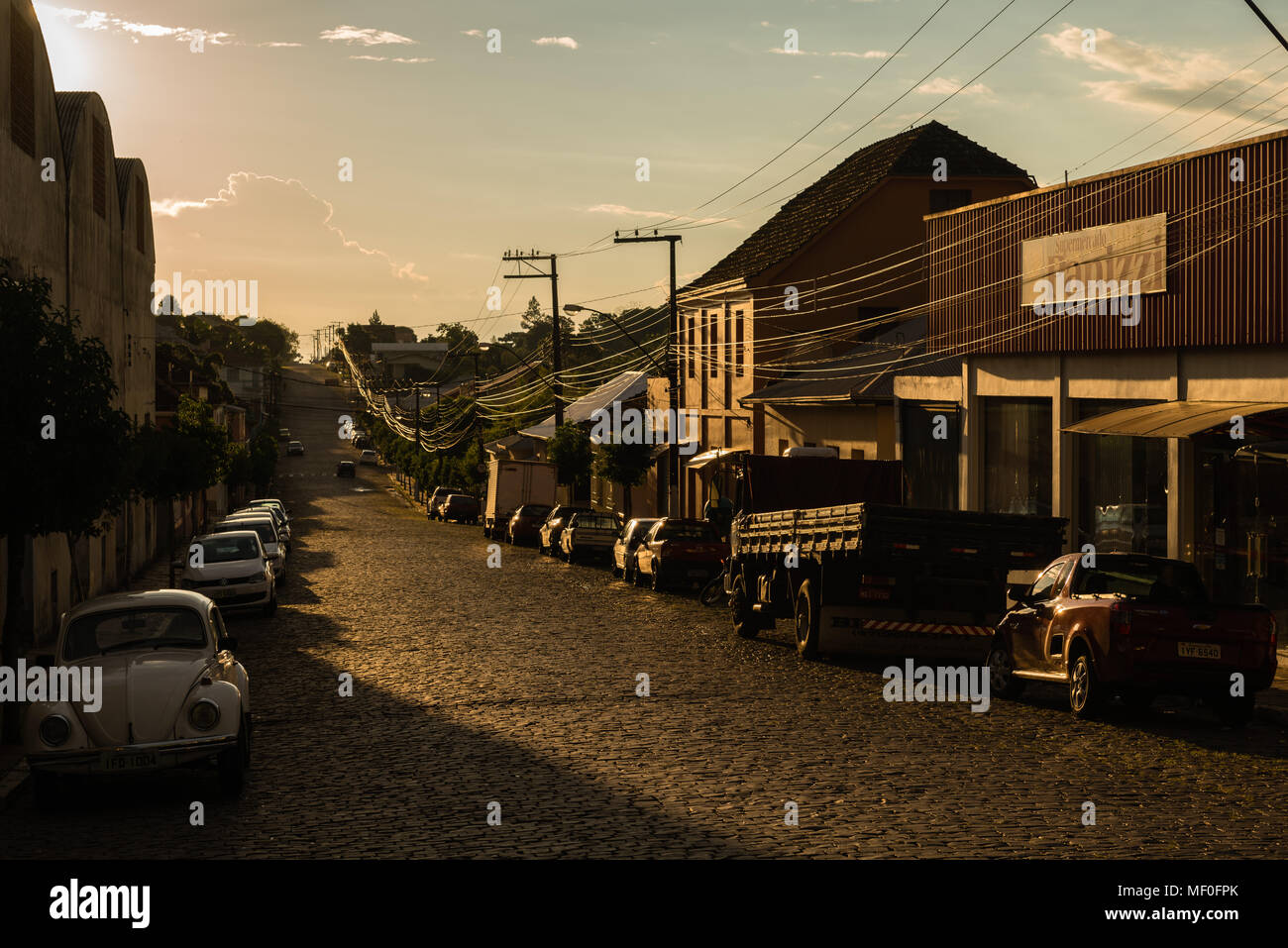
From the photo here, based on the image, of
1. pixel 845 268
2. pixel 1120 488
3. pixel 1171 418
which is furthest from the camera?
pixel 845 268

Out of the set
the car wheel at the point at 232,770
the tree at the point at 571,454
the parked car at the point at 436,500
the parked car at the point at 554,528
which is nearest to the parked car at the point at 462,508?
the parked car at the point at 436,500

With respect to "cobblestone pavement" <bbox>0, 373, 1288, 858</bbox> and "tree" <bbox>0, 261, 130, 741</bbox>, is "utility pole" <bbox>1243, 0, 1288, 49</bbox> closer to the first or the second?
"cobblestone pavement" <bbox>0, 373, 1288, 858</bbox>

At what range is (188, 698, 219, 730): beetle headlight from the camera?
11594mm

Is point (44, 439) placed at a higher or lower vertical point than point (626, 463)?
lower

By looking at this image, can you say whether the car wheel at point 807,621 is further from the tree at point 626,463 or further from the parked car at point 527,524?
the tree at point 626,463

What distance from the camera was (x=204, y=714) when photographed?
11617 millimetres

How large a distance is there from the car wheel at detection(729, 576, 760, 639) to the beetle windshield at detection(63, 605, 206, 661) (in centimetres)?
1248

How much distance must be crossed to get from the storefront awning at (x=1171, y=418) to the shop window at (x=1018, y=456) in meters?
4.00

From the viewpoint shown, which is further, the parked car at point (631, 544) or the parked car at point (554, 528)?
the parked car at point (554, 528)

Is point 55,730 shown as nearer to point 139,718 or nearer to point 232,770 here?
point 139,718

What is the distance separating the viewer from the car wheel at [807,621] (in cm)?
2075

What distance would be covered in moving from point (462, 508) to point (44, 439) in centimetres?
5957

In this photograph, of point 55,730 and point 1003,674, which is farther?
point 1003,674

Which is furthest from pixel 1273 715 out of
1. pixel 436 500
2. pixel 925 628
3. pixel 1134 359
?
pixel 436 500
